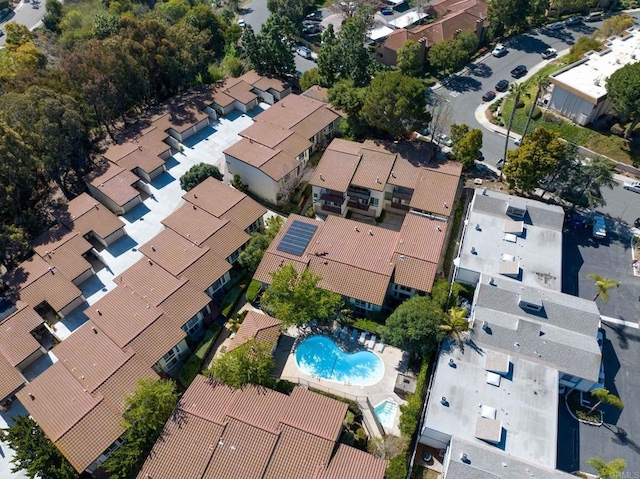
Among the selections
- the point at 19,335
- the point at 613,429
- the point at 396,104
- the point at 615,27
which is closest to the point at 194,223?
the point at 19,335

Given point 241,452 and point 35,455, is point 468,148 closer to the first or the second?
point 241,452

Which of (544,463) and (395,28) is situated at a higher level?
(395,28)

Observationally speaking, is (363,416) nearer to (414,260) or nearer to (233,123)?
(414,260)

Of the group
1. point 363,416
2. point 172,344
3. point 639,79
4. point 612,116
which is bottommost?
point 363,416

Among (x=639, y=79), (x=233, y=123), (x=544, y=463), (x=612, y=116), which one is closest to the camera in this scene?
(x=544, y=463)

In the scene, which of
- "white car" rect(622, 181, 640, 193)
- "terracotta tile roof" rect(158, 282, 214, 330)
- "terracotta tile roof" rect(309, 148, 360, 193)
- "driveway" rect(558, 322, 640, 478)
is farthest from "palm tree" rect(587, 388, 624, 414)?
"terracotta tile roof" rect(158, 282, 214, 330)

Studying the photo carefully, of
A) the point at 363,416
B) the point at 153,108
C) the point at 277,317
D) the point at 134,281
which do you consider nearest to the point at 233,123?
the point at 153,108
